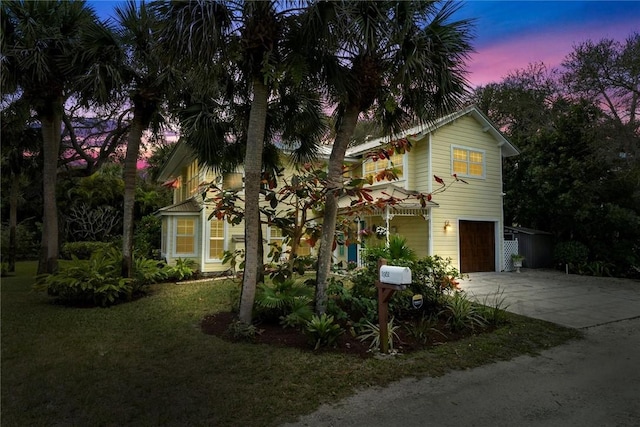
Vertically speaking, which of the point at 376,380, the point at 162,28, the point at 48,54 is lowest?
the point at 376,380

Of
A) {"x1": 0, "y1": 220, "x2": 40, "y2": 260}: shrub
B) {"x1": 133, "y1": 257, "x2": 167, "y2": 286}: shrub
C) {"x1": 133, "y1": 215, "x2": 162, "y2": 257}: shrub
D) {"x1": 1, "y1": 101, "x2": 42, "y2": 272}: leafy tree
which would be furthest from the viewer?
{"x1": 0, "y1": 220, "x2": 40, "y2": 260}: shrub

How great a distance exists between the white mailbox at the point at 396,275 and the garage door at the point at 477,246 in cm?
1082

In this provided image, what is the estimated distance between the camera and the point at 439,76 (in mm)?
6008

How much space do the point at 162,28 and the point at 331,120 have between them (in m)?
3.51

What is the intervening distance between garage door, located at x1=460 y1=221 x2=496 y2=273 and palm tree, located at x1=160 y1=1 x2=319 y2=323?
10859 millimetres

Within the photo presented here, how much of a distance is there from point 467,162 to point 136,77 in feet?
39.5

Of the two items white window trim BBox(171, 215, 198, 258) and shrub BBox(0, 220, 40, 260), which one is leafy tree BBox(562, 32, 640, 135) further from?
shrub BBox(0, 220, 40, 260)

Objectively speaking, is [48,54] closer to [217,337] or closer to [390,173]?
[217,337]

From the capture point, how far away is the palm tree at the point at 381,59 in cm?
519

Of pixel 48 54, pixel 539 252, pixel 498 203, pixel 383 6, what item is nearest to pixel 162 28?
pixel 383 6

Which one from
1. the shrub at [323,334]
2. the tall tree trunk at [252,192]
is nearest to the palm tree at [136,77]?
the tall tree trunk at [252,192]

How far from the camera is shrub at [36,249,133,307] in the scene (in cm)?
794

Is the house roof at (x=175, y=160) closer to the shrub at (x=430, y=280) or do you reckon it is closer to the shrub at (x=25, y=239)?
the shrub at (x=25, y=239)

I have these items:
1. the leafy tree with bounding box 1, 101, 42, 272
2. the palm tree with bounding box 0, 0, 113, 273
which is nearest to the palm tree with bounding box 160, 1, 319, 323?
the palm tree with bounding box 0, 0, 113, 273
